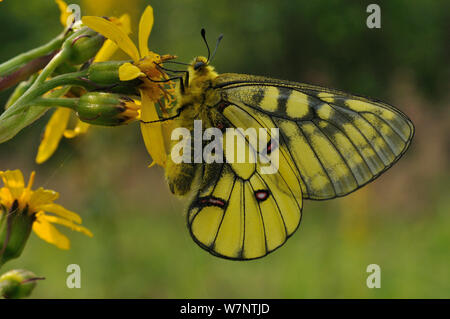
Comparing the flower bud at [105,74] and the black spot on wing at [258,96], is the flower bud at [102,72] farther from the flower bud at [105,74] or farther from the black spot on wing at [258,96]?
the black spot on wing at [258,96]

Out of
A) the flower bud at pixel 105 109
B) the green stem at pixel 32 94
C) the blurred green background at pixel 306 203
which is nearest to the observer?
the green stem at pixel 32 94

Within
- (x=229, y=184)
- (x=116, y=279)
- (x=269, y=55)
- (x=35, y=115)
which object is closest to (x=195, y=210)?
(x=229, y=184)

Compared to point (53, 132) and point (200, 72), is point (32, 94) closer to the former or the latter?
point (53, 132)

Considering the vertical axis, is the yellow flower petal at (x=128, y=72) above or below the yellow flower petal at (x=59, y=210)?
above

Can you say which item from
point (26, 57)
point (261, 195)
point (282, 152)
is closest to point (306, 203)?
point (261, 195)

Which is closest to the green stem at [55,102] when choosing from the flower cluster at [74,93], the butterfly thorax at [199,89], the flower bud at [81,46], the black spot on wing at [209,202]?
the flower cluster at [74,93]

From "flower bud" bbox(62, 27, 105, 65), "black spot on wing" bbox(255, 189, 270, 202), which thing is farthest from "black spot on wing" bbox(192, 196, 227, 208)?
"flower bud" bbox(62, 27, 105, 65)
